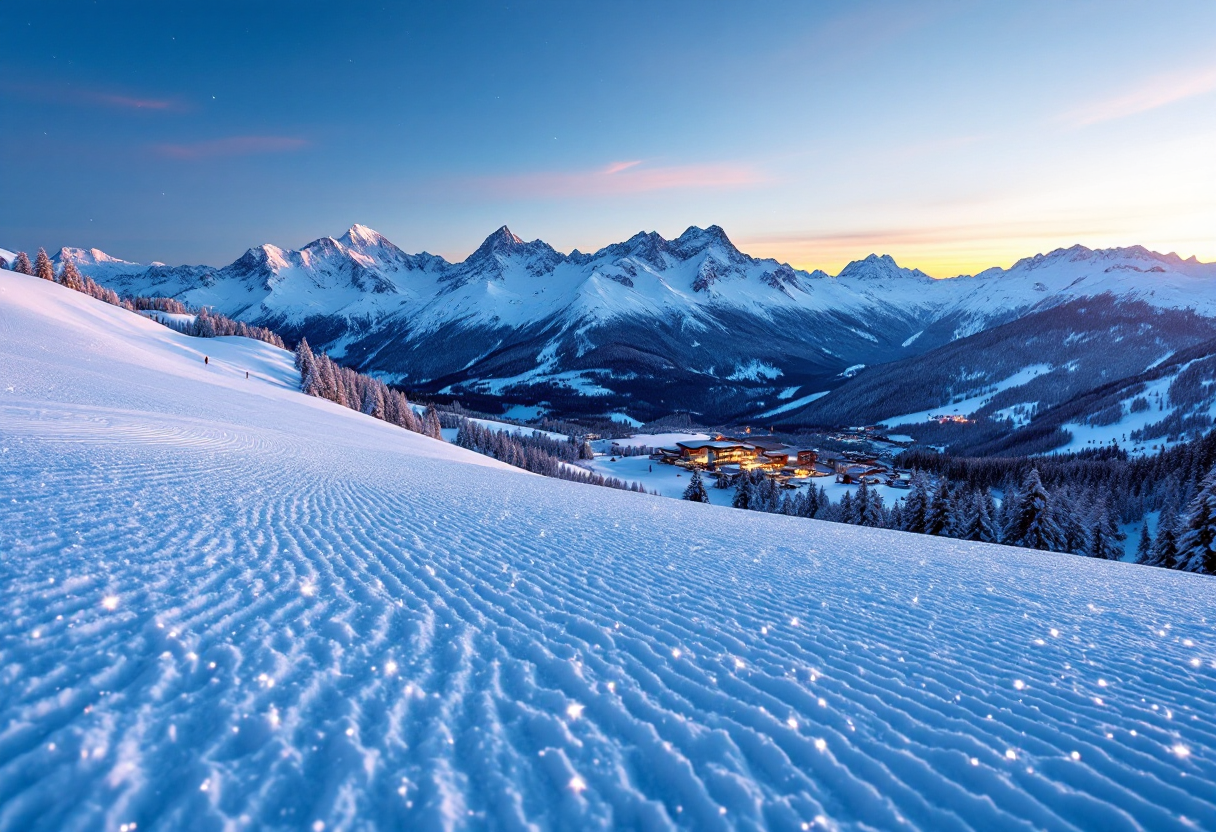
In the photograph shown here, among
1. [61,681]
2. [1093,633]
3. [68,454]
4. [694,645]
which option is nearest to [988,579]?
[1093,633]

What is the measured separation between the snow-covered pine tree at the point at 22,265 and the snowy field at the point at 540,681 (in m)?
97.5

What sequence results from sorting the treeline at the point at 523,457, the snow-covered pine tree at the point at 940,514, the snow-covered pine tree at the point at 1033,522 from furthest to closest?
the treeline at the point at 523,457 < the snow-covered pine tree at the point at 940,514 < the snow-covered pine tree at the point at 1033,522

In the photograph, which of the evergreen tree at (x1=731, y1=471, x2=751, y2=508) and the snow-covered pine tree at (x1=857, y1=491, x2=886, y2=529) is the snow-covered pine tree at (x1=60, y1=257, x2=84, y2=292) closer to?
the evergreen tree at (x1=731, y1=471, x2=751, y2=508)

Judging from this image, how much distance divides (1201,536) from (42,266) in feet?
404

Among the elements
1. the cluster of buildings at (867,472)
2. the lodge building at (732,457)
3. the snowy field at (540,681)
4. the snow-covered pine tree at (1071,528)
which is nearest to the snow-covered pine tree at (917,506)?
the snow-covered pine tree at (1071,528)

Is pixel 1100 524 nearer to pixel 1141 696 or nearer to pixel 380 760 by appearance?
pixel 1141 696

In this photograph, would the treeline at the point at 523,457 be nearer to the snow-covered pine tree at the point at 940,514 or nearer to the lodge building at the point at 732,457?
the lodge building at the point at 732,457

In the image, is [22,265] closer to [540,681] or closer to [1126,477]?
[540,681]

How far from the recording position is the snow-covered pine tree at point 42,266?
72.0 m

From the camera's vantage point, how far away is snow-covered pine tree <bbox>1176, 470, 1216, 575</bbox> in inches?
933

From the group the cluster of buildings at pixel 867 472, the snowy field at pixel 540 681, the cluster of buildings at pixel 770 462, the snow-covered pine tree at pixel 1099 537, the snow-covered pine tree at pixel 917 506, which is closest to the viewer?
the snowy field at pixel 540 681

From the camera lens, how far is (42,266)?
73.4 meters

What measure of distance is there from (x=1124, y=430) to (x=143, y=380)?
17667cm

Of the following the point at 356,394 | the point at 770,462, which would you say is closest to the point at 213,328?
the point at 356,394
